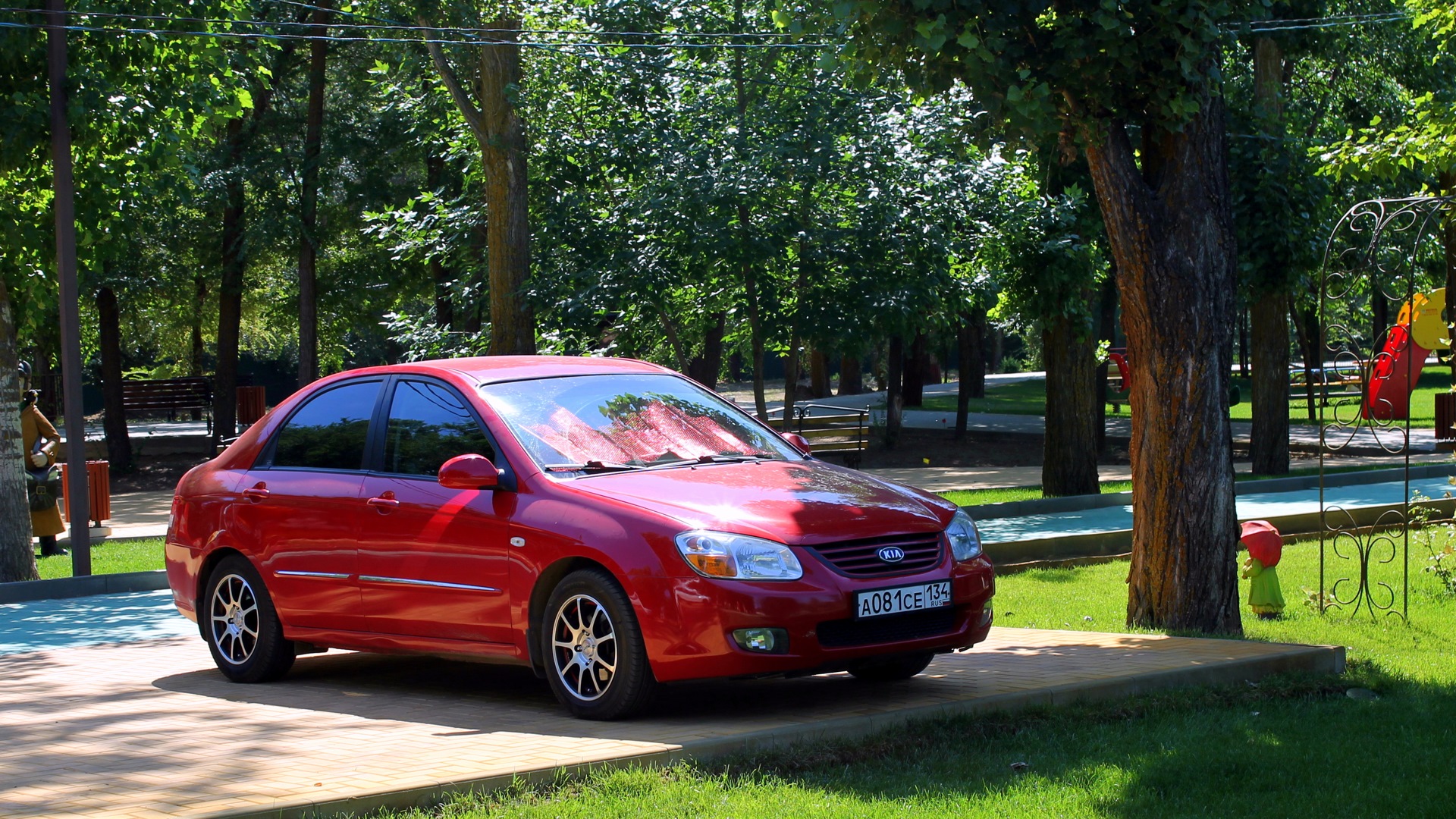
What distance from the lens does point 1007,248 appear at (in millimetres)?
18828

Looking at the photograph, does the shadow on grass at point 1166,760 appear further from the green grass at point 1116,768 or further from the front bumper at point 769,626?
the front bumper at point 769,626

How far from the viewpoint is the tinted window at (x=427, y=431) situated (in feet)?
24.6

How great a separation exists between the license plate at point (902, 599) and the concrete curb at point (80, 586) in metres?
8.24

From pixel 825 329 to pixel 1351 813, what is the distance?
13.3 m

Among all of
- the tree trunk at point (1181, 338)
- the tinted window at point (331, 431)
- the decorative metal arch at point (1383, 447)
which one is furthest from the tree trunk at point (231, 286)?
the tree trunk at point (1181, 338)

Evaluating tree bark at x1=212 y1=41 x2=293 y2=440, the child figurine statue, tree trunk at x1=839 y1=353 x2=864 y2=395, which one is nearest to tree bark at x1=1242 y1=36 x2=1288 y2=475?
the child figurine statue

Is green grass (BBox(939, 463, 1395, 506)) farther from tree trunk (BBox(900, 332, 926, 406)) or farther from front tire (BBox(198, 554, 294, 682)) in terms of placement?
tree trunk (BBox(900, 332, 926, 406))

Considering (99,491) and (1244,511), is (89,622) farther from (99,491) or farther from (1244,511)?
(1244,511)

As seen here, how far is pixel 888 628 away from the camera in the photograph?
6.48 meters

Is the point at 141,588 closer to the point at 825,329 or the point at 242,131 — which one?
the point at 825,329

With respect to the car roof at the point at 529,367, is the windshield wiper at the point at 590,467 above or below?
below

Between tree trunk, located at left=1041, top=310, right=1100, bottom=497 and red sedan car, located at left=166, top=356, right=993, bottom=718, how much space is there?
38.2 feet

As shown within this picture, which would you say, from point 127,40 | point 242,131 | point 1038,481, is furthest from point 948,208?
point 242,131

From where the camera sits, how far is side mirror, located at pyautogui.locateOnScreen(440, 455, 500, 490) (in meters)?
6.93
